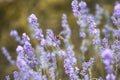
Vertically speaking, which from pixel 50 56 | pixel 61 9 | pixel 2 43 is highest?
pixel 61 9

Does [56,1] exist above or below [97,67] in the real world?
above

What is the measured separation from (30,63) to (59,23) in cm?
308

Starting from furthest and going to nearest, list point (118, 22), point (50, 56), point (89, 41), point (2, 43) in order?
point (2, 43) → point (89, 41) → point (50, 56) → point (118, 22)

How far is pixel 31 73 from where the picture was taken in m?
2.22

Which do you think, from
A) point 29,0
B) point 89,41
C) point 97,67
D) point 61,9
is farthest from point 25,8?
point 97,67

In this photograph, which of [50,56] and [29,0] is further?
[29,0]

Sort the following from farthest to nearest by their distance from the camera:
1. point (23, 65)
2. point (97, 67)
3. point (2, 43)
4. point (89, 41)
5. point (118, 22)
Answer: point (2, 43) < point (89, 41) < point (97, 67) < point (118, 22) < point (23, 65)

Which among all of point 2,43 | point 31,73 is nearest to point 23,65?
point 31,73

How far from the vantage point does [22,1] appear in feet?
18.2

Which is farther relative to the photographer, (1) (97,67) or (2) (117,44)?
(1) (97,67)

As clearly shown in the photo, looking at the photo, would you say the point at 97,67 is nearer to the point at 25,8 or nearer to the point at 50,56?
the point at 50,56

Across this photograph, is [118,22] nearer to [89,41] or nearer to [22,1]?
[89,41]

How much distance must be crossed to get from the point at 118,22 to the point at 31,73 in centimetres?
57

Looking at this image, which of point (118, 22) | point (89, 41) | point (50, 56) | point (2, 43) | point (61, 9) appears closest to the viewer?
point (118, 22)
